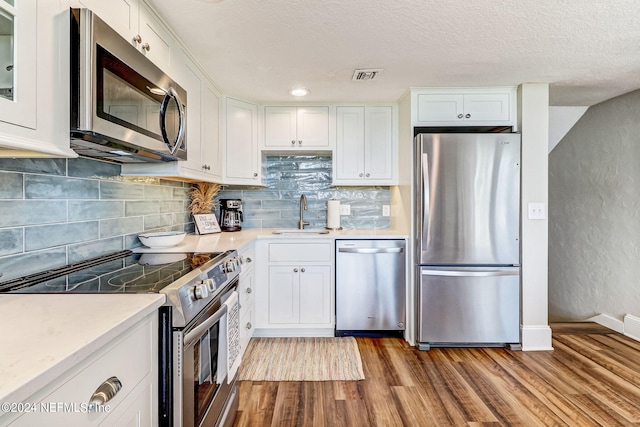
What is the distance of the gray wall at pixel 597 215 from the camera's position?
2.79 m

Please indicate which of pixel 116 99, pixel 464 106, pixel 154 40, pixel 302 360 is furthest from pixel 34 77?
pixel 464 106

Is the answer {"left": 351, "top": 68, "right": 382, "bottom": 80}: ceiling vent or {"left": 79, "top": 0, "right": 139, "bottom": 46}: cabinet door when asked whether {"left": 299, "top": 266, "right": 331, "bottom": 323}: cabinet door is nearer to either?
{"left": 351, "top": 68, "right": 382, "bottom": 80}: ceiling vent

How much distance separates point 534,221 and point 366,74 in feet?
5.80

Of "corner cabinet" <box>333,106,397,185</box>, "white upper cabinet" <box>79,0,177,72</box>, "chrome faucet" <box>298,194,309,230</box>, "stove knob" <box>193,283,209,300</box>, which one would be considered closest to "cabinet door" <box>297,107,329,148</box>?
"corner cabinet" <box>333,106,397,185</box>

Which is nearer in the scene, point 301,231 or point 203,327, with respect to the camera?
point 203,327

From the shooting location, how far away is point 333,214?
3.15 m

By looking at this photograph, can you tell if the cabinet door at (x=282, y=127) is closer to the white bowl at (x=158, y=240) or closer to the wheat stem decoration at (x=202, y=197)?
the wheat stem decoration at (x=202, y=197)

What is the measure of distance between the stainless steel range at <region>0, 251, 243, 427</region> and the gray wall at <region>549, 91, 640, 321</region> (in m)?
3.33

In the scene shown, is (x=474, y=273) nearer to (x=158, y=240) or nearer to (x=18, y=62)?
(x=158, y=240)

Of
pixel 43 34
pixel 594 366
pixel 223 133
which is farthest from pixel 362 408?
pixel 223 133

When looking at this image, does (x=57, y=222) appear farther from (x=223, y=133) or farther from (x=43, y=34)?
(x=223, y=133)

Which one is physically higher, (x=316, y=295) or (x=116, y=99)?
(x=116, y=99)

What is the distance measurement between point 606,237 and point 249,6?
3560 mm

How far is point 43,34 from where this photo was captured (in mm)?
903
